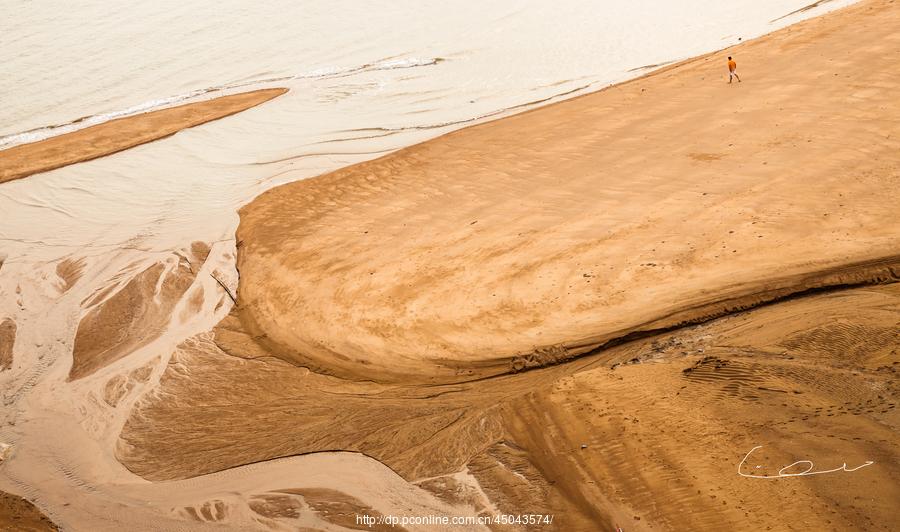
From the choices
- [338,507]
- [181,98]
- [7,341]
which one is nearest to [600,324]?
[338,507]

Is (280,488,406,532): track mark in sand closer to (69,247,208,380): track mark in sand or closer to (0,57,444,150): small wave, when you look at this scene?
(69,247,208,380): track mark in sand

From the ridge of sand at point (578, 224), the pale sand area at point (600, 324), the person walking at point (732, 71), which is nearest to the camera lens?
the pale sand area at point (600, 324)

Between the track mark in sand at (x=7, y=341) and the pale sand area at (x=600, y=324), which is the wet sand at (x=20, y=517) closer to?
the pale sand area at (x=600, y=324)

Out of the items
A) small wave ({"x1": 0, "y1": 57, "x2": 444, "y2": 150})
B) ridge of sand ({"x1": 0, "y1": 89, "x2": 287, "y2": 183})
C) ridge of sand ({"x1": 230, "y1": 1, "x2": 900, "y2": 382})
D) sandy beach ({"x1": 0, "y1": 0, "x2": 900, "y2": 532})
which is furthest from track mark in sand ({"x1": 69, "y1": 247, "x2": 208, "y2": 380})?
small wave ({"x1": 0, "y1": 57, "x2": 444, "y2": 150})

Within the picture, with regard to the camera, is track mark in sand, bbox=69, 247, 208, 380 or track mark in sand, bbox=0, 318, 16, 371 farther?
track mark in sand, bbox=0, 318, 16, 371

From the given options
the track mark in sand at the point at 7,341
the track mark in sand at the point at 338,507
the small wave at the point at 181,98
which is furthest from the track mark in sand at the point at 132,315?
the small wave at the point at 181,98

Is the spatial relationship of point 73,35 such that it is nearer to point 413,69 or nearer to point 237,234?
point 413,69
